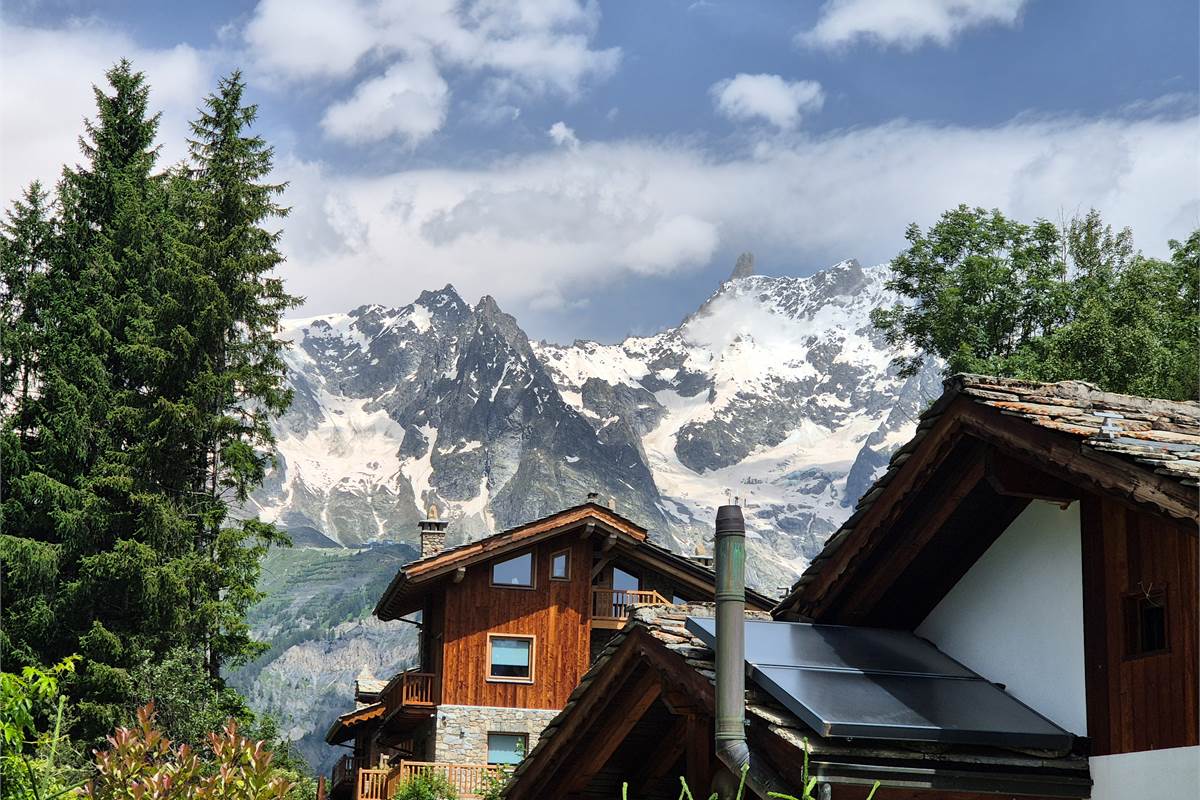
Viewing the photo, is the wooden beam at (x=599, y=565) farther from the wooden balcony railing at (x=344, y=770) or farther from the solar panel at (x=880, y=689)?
the solar panel at (x=880, y=689)

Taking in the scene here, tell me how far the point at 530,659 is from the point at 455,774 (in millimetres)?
3397

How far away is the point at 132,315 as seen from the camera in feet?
116

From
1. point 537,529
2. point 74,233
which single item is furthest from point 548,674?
point 74,233

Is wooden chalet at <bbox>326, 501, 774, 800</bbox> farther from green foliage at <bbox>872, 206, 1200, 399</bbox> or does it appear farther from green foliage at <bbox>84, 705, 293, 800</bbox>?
green foliage at <bbox>84, 705, 293, 800</bbox>

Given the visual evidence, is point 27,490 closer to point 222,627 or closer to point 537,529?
point 222,627

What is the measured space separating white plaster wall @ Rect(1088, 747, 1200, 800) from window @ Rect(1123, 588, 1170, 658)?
1.65ft

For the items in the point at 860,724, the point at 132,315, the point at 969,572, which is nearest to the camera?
the point at 860,724

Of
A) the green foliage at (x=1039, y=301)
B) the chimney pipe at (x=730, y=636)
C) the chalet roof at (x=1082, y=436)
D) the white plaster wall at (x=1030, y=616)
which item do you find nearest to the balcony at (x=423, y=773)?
the green foliage at (x=1039, y=301)

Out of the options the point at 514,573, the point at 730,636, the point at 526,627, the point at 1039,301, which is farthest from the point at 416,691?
the point at 730,636

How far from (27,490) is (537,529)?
11413 mm

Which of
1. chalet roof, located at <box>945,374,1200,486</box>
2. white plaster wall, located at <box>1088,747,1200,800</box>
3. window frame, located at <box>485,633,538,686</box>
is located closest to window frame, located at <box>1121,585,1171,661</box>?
white plaster wall, located at <box>1088,747,1200,800</box>

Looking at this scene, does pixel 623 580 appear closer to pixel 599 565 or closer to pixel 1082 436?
pixel 599 565

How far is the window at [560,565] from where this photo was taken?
115 ft

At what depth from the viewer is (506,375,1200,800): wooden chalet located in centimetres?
697
